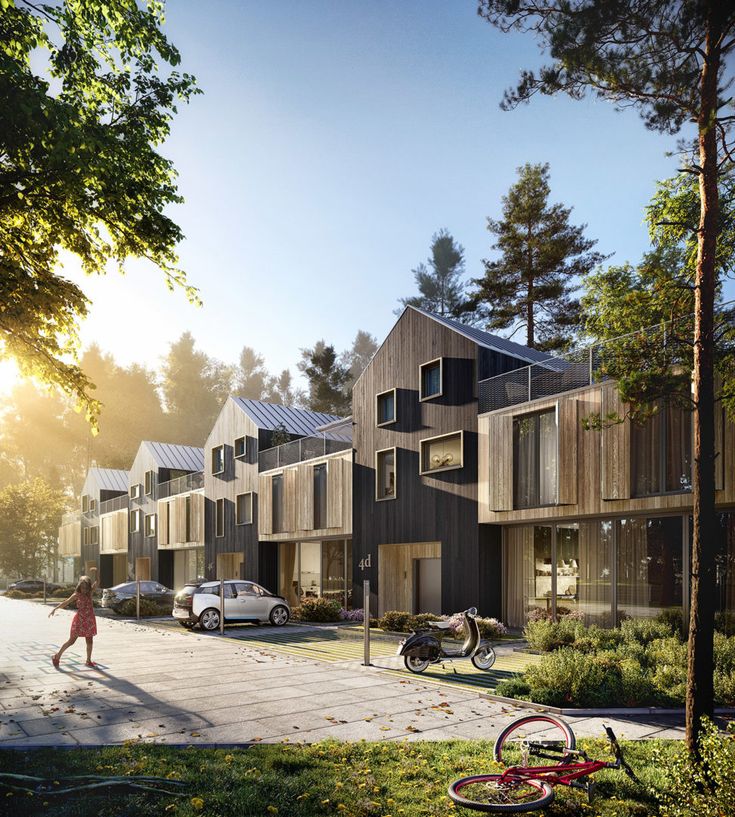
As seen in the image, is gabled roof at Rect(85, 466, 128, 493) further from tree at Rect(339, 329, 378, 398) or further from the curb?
the curb

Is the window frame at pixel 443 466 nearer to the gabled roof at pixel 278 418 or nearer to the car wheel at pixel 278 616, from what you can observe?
the car wheel at pixel 278 616

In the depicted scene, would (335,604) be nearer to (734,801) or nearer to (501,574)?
(501,574)

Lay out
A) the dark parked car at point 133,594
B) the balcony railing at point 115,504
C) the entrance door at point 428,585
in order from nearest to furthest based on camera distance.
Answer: the entrance door at point 428,585 → the dark parked car at point 133,594 → the balcony railing at point 115,504

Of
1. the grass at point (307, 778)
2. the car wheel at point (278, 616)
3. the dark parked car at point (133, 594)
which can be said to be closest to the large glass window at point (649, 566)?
the grass at point (307, 778)

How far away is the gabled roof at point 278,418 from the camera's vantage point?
3397 centimetres

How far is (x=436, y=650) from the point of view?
41.3ft

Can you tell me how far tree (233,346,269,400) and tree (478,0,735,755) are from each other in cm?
7505

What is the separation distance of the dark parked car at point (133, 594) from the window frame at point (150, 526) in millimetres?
14084

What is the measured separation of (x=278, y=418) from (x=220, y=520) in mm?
5729

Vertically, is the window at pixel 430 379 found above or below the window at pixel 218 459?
above

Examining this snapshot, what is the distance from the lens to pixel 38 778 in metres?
6.17

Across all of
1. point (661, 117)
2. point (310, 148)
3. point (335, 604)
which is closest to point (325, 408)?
point (335, 604)

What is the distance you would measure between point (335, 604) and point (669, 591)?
11.3 meters

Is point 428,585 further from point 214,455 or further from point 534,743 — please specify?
point 214,455
